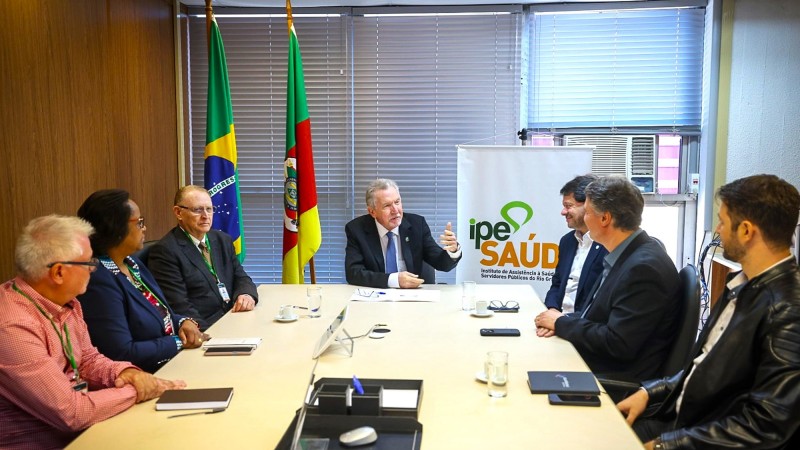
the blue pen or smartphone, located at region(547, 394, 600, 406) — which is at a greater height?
the blue pen

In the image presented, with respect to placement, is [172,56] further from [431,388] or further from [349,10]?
[431,388]

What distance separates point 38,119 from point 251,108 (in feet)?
7.05

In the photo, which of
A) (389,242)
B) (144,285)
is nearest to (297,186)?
(389,242)

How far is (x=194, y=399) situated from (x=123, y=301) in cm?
81

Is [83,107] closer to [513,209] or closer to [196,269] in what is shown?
[196,269]

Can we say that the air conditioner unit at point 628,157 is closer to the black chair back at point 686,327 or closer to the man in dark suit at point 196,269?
the black chair back at point 686,327

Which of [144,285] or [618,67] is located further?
[618,67]

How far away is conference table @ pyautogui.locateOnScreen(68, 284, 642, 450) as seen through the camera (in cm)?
163

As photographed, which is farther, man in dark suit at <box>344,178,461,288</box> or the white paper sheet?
man in dark suit at <box>344,178,461,288</box>

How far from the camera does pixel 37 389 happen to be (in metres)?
1.73

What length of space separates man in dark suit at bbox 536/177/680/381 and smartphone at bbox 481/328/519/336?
0.38 ft

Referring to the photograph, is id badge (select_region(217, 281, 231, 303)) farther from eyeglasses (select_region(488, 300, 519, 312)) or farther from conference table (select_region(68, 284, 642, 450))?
eyeglasses (select_region(488, 300, 519, 312))

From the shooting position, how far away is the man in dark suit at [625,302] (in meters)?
2.35

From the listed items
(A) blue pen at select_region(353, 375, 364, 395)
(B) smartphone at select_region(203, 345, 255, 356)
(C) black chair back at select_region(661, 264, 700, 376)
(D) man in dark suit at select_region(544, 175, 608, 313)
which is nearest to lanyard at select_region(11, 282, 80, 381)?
(B) smartphone at select_region(203, 345, 255, 356)
